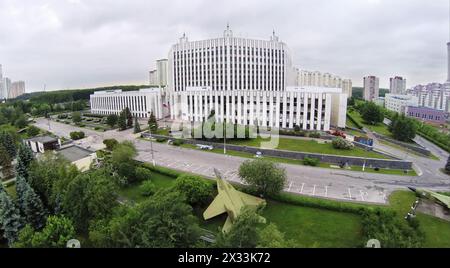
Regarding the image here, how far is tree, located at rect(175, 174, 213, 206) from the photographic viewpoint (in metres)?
19.3

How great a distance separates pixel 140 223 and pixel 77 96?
352 feet

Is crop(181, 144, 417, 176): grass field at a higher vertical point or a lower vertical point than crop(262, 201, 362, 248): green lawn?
higher

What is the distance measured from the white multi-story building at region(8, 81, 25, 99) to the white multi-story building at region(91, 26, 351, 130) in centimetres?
6537

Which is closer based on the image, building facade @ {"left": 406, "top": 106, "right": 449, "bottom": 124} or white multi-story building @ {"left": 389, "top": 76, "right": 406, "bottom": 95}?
building facade @ {"left": 406, "top": 106, "right": 449, "bottom": 124}

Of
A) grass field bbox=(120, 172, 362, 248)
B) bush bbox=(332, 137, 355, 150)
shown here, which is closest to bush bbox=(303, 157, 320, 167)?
bush bbox=(332, 137, 355, 150)

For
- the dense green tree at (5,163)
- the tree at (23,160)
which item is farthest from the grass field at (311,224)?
the dense green tree at (5,163)

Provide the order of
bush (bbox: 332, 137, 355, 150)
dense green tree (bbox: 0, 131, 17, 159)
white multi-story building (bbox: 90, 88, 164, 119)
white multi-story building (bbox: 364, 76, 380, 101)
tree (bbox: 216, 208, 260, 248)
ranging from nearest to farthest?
tree (bbox: 216, 208, 260, 248) → dense green tree (bbox: 0, 131, 17, 159) → bush (bbox: 332, 137, 355, 150) → white multi-story building (bbox: 90, 88, 164, 119) → white multi-story building (bbox: 364, 76, 380, 101)

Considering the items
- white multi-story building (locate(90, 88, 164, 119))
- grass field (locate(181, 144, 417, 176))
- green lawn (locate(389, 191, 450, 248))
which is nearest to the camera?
green lawn (locate(389, 191, 450, 248))

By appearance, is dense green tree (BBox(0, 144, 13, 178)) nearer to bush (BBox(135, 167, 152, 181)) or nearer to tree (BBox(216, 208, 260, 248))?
bush (BBox(135, 167, 152, 181))

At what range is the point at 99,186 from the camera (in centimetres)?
1614

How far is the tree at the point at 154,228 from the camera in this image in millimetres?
11422
